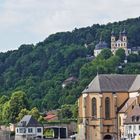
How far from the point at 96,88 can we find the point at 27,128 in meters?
11.0

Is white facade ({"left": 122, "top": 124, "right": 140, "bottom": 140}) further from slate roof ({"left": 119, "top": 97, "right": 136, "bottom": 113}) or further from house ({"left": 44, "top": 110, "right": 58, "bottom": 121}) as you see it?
house ({"left": 44, "top": 110, "right": 58, "bottom": 121})

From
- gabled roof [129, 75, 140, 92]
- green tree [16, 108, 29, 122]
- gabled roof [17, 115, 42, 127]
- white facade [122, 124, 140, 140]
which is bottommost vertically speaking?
white facade [122, 124, 140, 140]

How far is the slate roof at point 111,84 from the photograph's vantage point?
373 ft

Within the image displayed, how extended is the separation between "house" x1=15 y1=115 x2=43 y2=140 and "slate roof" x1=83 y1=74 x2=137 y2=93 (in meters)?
8.69

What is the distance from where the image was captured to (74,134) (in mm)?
119625

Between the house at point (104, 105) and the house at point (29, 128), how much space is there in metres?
6.25

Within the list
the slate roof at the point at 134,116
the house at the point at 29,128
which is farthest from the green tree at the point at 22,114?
the slate roof at the point at 134,116

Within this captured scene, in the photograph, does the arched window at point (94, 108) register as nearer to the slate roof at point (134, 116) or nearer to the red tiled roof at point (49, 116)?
the slate roof at point (134, 116)

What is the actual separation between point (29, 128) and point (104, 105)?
36.4 feet

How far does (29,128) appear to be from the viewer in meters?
118

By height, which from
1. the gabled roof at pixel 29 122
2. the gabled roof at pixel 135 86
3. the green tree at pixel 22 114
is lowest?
the gabled roof at pixel 29 122

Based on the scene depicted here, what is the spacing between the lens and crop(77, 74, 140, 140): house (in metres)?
113

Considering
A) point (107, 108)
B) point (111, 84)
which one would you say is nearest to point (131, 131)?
point (107, 108)

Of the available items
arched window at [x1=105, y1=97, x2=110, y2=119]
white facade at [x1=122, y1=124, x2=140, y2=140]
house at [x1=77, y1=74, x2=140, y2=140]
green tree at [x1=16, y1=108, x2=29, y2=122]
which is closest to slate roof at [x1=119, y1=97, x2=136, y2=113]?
house at [x1=77, y1=74, x2=140, y2=140]
